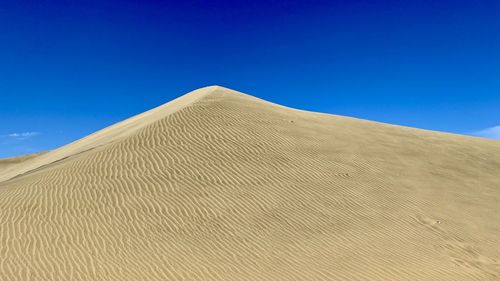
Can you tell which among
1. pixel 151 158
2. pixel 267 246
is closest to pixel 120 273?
pixel 267 246

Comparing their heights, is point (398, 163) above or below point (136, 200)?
above

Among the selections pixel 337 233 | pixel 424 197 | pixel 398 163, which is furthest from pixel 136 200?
pixel 398 163

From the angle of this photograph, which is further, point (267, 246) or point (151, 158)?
point (151, 158)

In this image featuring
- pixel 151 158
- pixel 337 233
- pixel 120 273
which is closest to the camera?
pixel 120 273

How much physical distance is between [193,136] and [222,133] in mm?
1295

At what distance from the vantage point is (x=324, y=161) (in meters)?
15.9

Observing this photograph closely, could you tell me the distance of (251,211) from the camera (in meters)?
11.5

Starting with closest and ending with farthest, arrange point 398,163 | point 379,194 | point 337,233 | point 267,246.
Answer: point 267,246, point 337,233, point 379,194, point 398,163

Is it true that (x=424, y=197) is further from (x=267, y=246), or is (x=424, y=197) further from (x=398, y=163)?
(x=267, y=246)

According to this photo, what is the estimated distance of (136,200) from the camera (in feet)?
38.8

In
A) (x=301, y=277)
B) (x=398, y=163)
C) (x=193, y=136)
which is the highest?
(x=193, y=136)

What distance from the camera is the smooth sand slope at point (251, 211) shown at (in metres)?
8.52

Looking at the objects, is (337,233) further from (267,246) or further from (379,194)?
(379,194)

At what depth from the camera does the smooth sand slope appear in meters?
8.52
